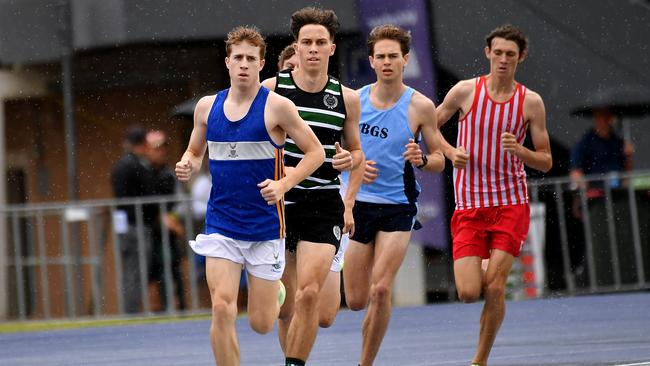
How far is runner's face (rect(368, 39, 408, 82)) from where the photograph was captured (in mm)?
10453

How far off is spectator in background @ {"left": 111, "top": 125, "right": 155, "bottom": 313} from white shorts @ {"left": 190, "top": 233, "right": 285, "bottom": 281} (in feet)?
31.5

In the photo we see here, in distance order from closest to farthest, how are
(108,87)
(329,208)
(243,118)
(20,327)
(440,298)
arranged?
1. (243,118)
2. (329,208)
3. (20,327)
4. (440,298)
5. (108,87)

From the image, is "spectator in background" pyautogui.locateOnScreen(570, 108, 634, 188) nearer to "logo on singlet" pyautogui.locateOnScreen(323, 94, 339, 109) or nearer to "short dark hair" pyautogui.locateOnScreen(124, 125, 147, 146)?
"short dark hair" pyautogui.locateOnScreen(124, 125, 147, 146)

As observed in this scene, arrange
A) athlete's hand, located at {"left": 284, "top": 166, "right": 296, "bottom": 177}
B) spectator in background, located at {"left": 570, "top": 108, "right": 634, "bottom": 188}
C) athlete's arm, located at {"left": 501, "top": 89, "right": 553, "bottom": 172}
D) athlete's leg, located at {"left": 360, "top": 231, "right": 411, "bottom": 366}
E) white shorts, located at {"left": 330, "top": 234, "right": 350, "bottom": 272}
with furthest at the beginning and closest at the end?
spectator in background, located at {"left": 570, "top": 108, "right": 634, "bottom": 188}, athlete's arm, located at {"left": 501, "top": 89, "right": 553, "bottom": 172}, athlete's leg, located at {"left": 360, "top": 231, "right": 411, "bottom": 366}, white shorts, located at {"left": 330, "top": 234, "right": 350, "bottom": 272}, athlete's hand, located at {"left": 284, "top": 166, "right": 296, "bottom": 177}

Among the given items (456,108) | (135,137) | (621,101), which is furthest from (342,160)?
(621,101)

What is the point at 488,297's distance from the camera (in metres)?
10.4

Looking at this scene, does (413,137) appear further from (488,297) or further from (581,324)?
(581,324)

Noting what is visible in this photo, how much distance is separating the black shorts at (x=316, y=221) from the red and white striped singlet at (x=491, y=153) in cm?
142

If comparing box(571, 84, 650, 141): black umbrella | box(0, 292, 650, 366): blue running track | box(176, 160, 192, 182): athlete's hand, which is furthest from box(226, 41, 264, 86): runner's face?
box(571, 84, 650, 141): black umbrella

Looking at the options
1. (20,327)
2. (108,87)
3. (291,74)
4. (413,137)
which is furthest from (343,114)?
(108,87)

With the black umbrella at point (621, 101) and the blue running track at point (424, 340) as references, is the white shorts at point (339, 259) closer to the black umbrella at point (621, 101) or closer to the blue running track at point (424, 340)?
the blue running track at point (424, 340)

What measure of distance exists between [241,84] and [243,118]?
7.5 inches

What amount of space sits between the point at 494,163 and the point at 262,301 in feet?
8.26

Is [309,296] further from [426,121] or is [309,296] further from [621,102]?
[621,102]
